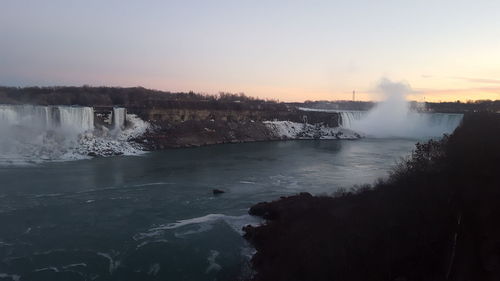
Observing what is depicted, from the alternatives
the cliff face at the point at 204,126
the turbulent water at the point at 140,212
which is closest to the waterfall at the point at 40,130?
the turbulent water at the point at 140,212

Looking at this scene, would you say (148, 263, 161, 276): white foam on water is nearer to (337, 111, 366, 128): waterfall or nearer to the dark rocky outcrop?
the dark rocky outcrop

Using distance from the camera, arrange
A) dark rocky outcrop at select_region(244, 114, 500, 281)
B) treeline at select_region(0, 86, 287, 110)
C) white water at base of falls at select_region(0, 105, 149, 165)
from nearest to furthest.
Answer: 1. dark rocky outcrop at select_region(244, 114, 500, 281)
2. white water at base of falls at select_region(0, 105, 149, 165)
3. treeline at select_region(0, 86, 287, 110)

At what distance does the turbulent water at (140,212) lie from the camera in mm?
10039

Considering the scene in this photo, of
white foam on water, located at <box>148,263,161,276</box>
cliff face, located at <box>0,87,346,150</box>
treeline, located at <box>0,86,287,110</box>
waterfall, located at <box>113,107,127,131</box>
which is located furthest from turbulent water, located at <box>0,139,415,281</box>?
treeline, located at <box>0,86,287,110</box>

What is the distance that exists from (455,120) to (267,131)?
25440mm

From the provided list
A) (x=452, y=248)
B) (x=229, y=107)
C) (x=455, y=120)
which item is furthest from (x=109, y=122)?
(x=455, y=120)

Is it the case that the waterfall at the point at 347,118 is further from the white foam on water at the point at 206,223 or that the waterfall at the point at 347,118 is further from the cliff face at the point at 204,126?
the white foam on water at the point at 206,223

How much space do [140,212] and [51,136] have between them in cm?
1940

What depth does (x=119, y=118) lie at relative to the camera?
125ft

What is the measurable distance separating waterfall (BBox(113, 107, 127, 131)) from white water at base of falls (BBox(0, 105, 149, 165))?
1.70 m

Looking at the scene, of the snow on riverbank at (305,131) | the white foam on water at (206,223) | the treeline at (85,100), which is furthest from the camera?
the snow on riverbank at (305,131)

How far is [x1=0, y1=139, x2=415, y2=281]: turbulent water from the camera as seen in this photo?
10.0m

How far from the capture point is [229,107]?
50.1 metres

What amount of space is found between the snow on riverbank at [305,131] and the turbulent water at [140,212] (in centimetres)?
2273
